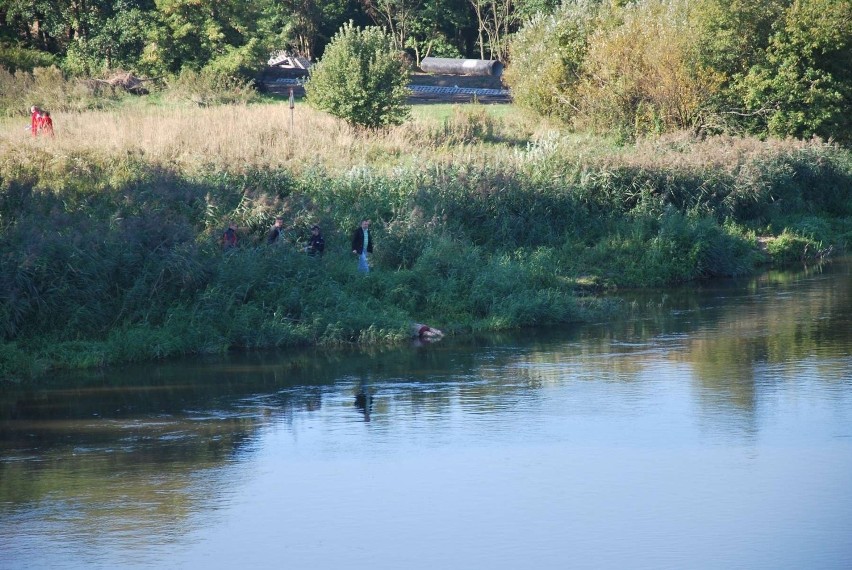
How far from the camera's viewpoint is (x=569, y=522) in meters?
11.4

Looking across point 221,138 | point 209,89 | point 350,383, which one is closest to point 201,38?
point 209,89

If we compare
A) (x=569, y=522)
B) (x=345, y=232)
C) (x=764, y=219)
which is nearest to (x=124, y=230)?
(x=345, y=232)

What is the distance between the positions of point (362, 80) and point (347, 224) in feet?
36.4

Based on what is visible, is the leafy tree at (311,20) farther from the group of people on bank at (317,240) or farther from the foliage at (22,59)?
the group of people on bank at (317,240)

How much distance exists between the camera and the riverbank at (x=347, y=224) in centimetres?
2052

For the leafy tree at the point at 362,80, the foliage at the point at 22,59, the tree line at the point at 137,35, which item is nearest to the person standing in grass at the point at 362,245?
the leafy tree at the point at 362,80

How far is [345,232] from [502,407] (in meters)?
11.3

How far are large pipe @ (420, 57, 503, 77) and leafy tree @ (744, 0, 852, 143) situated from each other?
81.5 feet

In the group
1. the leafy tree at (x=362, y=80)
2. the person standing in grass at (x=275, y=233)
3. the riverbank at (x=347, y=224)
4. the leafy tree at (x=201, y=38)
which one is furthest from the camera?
the leafy tree at (x=201, y=38)

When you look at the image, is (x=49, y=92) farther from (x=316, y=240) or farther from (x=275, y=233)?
(x=316, y=240)

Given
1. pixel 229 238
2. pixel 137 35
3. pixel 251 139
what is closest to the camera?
pixel 229 238

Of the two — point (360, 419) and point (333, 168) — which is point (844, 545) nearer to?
point (360, 419)

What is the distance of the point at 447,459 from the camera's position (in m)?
13.6

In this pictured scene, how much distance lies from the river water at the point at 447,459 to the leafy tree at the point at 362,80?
1769cm
